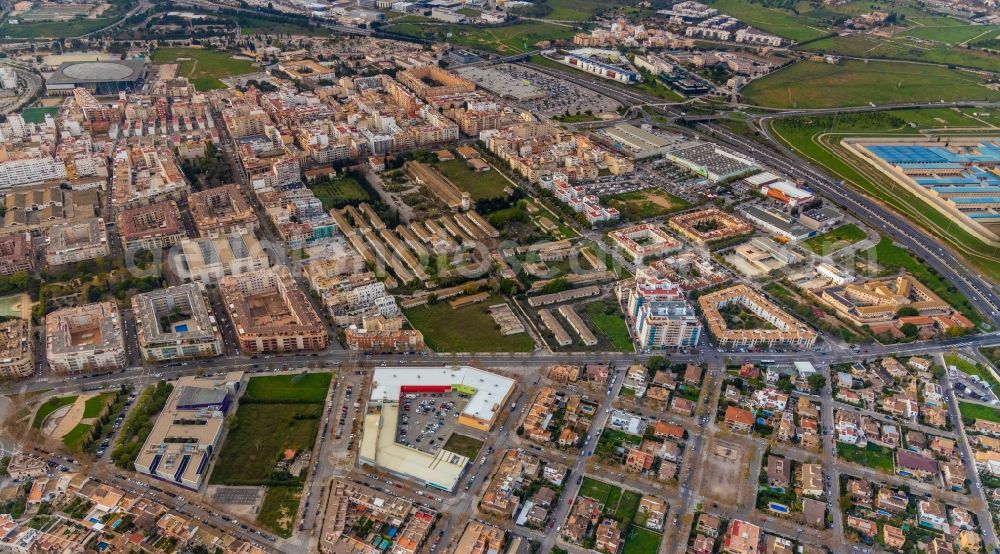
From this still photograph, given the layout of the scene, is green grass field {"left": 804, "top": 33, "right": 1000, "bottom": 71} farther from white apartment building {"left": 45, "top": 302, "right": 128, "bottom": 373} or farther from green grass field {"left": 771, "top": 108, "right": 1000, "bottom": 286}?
white apartment building {"left": 45, "top": 302, "right": 128, "bottom": 373}

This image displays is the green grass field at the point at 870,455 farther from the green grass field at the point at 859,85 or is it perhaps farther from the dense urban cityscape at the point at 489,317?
the green grass field at the point at 859,85

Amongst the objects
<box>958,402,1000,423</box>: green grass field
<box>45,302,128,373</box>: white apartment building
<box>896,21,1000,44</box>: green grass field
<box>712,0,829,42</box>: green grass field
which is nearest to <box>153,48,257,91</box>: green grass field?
<box>45,302,128,373</box>: white apartment building

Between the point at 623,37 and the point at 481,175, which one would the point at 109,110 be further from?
the point at 623,37

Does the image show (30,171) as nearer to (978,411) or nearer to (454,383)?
(454,383)

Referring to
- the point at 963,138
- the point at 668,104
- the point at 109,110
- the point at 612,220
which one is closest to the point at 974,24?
the point at 963,138

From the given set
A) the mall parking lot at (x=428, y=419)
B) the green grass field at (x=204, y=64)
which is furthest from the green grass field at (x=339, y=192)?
the green grass field at (x=204, y=64)

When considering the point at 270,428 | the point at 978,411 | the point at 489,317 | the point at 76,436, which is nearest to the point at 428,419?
the point at 270,428
